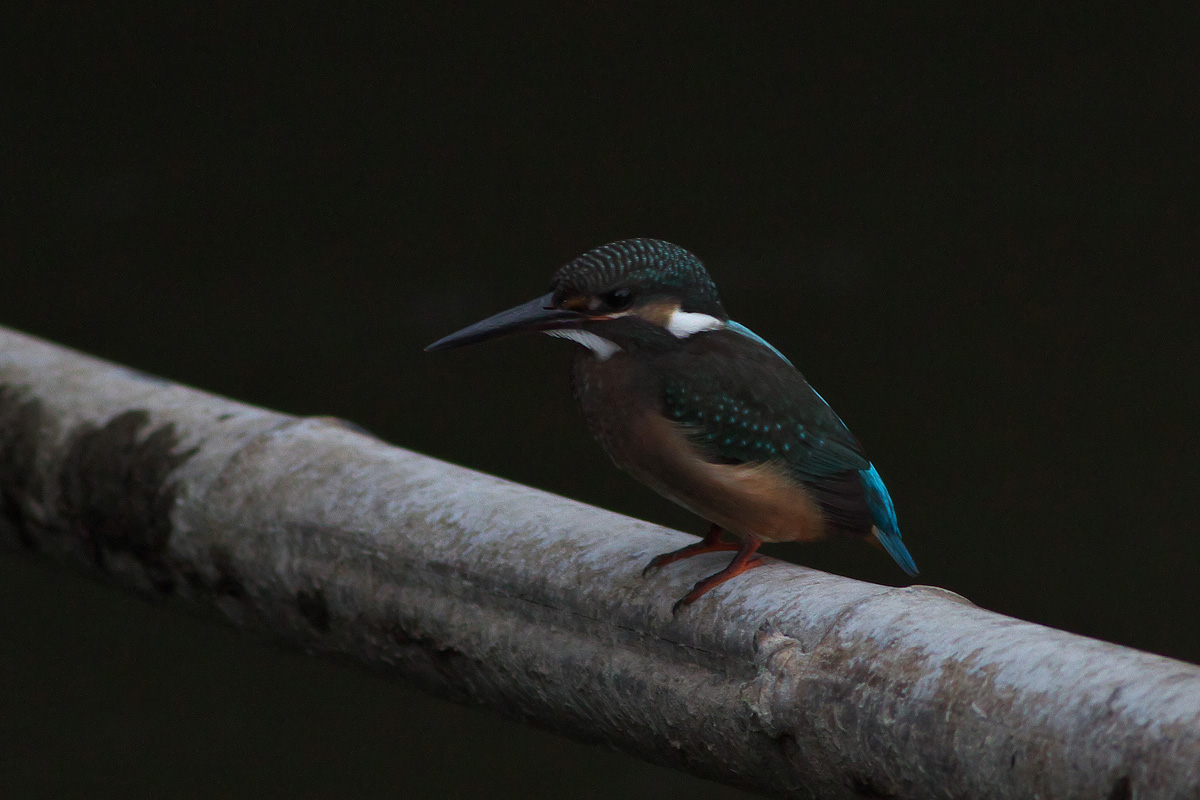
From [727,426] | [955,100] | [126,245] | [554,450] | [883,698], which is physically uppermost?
[955,100]

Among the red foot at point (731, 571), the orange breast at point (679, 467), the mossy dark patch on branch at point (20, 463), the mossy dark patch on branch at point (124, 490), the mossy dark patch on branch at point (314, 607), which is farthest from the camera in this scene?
the mossy dark patch on branch at point (20, 463)

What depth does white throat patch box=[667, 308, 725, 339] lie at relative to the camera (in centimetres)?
143

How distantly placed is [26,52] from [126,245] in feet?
2.14

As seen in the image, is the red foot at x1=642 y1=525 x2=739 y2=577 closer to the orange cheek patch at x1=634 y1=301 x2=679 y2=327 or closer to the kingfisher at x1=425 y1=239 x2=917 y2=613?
the kingfisher at x1=425 y1=239 x2=917 y2=613

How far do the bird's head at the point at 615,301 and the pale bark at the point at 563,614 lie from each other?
23cm

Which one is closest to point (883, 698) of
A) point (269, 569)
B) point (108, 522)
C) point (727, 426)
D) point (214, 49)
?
point (727, 426)

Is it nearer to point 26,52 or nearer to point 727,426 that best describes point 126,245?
point 26,52

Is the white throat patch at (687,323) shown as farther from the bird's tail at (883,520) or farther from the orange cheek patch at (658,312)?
the bird's tail at (883,520)

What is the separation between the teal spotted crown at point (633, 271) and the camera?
4.53 ft

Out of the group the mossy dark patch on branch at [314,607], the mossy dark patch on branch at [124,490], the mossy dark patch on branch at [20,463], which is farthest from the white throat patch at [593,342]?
the mossy dark patch on branch at [20,463]

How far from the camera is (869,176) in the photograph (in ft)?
11.7

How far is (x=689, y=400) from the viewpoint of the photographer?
1391mm

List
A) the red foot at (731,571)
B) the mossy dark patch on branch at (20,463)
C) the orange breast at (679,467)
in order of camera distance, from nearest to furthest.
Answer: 1. the red foot at (731,571)
2. the orange breast at (679,467)
3. the mossy dark patch on branch at (20,463)

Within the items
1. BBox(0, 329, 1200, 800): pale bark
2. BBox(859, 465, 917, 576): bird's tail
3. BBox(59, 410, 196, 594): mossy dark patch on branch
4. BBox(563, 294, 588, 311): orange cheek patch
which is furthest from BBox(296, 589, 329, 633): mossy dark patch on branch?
BBox(859, 465, 917, 576): bird's tail
